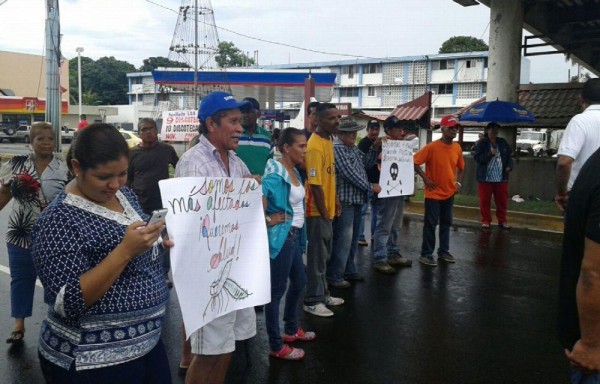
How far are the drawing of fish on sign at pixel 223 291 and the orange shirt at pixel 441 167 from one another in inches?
183

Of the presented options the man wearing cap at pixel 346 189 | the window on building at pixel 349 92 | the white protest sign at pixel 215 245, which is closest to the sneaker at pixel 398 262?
the man wearing cap at pixel 346 189

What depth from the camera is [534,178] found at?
12555mm

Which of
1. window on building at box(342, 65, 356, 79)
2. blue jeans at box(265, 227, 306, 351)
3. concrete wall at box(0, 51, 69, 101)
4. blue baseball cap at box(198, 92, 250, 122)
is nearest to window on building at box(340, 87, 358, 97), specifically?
window on building at box(342, 65, 356, 79)

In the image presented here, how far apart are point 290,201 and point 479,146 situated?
6225 mm

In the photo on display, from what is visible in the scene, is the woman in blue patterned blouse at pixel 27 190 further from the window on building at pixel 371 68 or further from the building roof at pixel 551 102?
the window on building at pixel 371 68

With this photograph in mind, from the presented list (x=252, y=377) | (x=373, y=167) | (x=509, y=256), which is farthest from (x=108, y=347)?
(x=509, y=256)

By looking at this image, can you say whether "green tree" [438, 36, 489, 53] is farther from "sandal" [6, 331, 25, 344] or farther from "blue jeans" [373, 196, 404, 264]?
"sandal" [6, 331, 25, 344]

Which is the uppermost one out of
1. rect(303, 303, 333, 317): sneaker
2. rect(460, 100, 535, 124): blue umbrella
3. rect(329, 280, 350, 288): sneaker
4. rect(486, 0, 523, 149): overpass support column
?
rect(486, 0, 523, 149): overpass support column

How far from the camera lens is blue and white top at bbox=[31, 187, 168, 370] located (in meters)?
1.97

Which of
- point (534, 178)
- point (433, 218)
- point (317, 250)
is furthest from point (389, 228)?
point (534, 178)

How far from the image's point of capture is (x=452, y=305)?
18.6ft

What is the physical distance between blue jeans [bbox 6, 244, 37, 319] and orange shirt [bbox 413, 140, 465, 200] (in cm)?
471

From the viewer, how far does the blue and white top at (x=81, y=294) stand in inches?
77.5

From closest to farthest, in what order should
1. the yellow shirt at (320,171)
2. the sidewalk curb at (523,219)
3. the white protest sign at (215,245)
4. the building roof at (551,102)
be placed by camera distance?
the white protest sign at (215,245) → the yellow shirt at (320,171) → the sidewalk curb at (523,219) → the building roof at (551,102)
